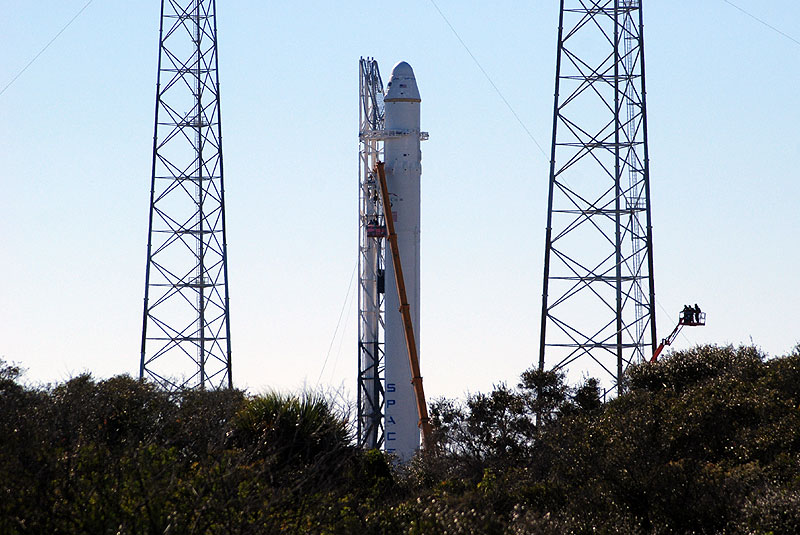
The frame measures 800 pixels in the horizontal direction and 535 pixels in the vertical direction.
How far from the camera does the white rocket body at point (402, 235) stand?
151 feet

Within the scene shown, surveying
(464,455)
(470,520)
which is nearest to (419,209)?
(464,455)

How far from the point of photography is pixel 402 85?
49.5 meters

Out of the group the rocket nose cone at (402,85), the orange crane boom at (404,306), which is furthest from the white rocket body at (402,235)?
the orange crane boom at (404,306)

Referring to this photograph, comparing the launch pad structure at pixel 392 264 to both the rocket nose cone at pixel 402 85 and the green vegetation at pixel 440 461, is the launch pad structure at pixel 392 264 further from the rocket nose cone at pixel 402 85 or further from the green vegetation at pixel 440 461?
the green vegetation at pixel 440 461

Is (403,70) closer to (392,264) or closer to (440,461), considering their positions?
(392,264)

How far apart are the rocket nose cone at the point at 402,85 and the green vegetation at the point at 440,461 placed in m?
17.8

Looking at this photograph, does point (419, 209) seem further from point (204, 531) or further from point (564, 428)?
point (204, 531)

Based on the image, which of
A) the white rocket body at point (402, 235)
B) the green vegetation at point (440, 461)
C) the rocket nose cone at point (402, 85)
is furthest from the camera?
the rocket nose cone at point (402, 85)

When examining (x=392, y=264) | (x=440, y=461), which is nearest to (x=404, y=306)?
(x=392, y=264)

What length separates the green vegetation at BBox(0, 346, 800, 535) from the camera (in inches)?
619

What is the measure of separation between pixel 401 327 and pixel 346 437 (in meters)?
17.4

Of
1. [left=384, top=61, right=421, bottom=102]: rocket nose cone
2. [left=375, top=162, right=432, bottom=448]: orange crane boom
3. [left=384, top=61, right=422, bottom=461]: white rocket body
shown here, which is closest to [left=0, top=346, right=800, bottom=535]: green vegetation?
[left=375, top=162, right=432, bottom=448]: orange crane boom

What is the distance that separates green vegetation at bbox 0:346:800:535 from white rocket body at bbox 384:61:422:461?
10880 millimetres

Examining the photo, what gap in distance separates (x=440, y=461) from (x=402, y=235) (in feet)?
60.4
